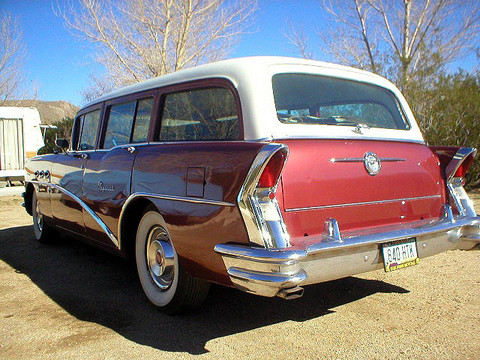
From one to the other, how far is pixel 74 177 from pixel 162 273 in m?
1.69

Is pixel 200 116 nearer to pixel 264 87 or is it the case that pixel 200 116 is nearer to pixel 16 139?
pixel 264 87

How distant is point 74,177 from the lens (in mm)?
4465

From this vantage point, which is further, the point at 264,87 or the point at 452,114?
the point at 452,114

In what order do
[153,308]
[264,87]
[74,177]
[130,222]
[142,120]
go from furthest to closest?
[74,177] → [142,120] → [130,222] → [153,308] → [264,87]

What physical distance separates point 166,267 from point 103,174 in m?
1.13

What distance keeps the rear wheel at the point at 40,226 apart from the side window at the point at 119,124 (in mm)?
2003

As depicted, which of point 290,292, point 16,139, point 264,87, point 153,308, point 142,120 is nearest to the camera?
A: point 290,292

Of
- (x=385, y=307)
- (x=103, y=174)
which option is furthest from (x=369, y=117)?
(x=103, y=174)

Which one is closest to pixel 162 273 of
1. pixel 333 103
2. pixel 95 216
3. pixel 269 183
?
pixel 95 216

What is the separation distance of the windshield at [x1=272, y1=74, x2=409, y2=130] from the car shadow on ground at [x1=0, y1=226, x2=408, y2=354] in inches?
55.1

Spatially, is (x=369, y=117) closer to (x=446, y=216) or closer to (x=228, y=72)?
(x=446, y=216)

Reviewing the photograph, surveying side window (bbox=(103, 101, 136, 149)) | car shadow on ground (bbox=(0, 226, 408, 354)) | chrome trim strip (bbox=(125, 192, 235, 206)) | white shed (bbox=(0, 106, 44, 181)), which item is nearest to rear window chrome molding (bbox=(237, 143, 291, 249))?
chrome trim strip (bbox=(125, 192, 235, 206))

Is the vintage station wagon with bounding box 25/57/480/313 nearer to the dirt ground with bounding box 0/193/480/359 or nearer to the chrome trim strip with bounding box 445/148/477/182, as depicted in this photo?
the chrome trim strip with bounding box 445/148/477/182

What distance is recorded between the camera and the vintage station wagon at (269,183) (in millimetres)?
2518
